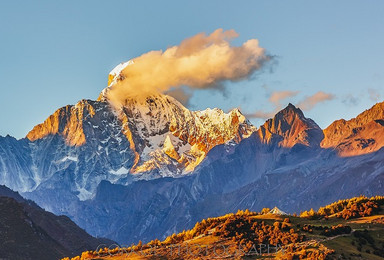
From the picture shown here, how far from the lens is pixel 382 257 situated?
12731cm

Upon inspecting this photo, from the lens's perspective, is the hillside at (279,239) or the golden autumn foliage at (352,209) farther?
the golden autumn foliage at (352,209)

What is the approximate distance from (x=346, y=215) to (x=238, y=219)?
24.0 metres

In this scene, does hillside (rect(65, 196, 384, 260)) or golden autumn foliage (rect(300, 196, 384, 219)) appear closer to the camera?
hillside (rect(65, 196, 384, 260))

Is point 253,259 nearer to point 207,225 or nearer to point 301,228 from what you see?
point 301,228

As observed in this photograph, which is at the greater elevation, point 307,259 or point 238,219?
point 238,219

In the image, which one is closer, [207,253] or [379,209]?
[207,253]

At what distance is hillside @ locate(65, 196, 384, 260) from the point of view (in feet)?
416

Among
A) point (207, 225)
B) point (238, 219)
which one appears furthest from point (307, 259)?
point (207, 225)

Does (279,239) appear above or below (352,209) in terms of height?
below

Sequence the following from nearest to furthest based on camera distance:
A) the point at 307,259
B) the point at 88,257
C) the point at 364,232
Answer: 1. the point at 307,259
2. the point at 364,232
3. the point at 88,257

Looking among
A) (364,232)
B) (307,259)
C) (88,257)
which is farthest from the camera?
(88,257)

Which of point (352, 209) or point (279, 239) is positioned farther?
point (352, 209)

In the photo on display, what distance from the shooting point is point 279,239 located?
441 feet

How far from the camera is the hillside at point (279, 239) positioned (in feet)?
416
